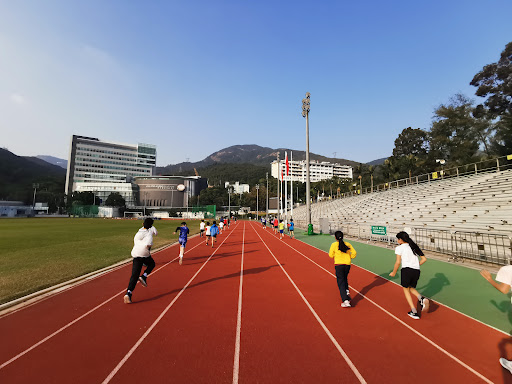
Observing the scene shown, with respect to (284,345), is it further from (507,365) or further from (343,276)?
(507,365)

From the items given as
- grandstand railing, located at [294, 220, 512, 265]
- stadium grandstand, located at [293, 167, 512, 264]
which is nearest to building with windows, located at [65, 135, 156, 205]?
stadium grandstand, located at [293, 167, 512, 264]

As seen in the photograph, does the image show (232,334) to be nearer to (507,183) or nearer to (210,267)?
(210,267)

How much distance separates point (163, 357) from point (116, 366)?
62cm

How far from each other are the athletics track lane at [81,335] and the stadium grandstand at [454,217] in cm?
1126

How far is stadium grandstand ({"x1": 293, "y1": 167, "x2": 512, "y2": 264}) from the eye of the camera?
33.3 feet

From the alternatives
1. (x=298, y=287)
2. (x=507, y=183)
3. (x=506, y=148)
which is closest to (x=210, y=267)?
(x=298, y=287)

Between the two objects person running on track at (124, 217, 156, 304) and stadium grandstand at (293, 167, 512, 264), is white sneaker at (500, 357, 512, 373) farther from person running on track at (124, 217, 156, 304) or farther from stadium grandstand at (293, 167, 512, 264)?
stadium grandstand at (293, 167, 512, 264)

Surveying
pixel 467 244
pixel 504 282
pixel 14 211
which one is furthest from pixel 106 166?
pixel 504 282

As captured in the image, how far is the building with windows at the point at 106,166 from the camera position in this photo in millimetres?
124188

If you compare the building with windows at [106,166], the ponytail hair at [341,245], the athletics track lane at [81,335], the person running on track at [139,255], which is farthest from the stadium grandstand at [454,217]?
the building with windows at [106,166]

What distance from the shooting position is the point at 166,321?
5.12m

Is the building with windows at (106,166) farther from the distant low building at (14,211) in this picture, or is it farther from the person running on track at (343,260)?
the person running on track at (343,260)

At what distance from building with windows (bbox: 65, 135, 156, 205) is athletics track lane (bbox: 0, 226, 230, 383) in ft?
428

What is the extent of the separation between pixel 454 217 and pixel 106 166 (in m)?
162
